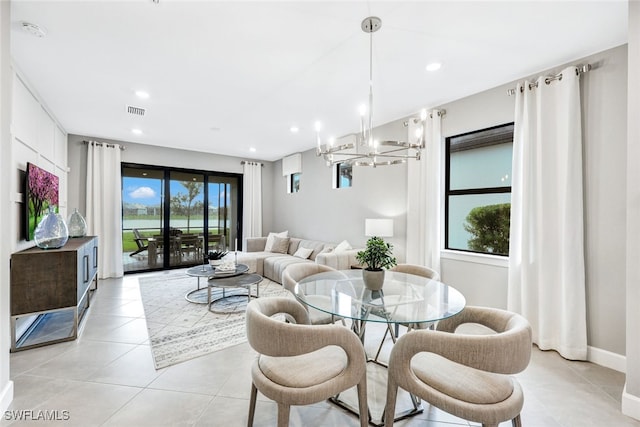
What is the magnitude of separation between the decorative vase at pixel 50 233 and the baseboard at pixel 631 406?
16.1ft

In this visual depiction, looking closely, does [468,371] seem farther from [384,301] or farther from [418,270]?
[418,270]

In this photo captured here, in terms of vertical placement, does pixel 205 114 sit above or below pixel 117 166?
above

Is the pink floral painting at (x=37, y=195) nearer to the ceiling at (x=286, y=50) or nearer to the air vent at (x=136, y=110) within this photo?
the ceiling at (x=286, y=50)

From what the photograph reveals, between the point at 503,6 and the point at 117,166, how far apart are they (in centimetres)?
628

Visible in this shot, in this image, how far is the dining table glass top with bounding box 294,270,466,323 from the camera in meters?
1.64

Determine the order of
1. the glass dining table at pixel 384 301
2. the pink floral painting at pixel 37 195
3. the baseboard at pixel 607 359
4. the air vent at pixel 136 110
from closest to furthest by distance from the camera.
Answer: the glass dining table at pixel 384 301 → the baseboard at pixel 607 359 → the pink floral painting at pixel 37 195 → the air vent at pixel 136 110

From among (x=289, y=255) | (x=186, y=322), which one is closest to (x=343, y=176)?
(x=289, y=255)

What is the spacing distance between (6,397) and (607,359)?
453 centimetres

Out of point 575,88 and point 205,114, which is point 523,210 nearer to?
point 575,88

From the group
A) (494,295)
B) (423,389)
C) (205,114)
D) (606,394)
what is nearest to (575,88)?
(494,295)

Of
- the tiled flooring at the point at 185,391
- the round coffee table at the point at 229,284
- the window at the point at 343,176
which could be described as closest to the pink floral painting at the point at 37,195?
the tiled flooring at the point at 185,391

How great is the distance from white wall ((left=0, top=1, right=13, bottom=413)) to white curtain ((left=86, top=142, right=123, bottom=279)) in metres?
3.87

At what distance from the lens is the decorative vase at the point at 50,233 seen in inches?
109

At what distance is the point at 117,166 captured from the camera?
5410 mm
